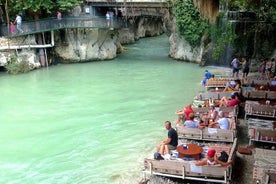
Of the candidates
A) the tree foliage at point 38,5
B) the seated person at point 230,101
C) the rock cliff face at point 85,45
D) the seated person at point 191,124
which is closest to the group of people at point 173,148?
the seated person at point 191,124

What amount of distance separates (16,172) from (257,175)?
7.68 m

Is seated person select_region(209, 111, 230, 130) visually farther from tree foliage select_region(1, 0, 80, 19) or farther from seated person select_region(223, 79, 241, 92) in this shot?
tree foliage select_region(1, 0, 80, 19)

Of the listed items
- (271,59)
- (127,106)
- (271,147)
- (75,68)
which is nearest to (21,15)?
(75,68)

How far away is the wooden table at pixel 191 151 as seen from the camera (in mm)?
9719

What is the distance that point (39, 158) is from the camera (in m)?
13.0

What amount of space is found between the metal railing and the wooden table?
21287 mm

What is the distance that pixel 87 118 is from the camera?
17406mm

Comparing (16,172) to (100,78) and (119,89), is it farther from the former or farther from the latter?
(100,78)

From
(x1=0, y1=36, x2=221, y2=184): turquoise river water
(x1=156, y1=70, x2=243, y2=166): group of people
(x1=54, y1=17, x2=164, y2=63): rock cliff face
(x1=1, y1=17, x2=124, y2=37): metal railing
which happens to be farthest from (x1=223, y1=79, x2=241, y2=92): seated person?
(x1=1, y1=17, x2=124, y2=37): metal railing

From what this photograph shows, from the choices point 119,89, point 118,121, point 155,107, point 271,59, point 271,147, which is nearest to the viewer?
point 271,147

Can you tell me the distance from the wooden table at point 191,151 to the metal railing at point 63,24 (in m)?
21.3

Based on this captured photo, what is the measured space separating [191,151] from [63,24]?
Result: 916 inches

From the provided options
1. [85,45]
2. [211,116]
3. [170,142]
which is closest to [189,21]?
[85,45]

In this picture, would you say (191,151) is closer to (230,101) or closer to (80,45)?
(230,101)
